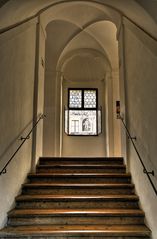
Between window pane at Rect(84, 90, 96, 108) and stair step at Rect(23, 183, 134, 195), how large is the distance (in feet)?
14.4

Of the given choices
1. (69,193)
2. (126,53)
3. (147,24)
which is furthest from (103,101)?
(147,24)

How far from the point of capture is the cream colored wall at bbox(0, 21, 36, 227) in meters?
2.78

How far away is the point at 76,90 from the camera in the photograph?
25.3ft

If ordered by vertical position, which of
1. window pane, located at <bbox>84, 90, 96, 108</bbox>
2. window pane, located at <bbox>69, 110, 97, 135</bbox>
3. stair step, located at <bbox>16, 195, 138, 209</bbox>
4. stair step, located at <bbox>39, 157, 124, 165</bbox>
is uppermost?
window pane, located at <bbox>84, 90, 96, 108</bbox>

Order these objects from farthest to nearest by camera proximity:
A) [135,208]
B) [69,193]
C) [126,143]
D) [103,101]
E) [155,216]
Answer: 1. [103,101]
2. [126,143]
3. [69,193]
4. [135,208]
5. [155,216]

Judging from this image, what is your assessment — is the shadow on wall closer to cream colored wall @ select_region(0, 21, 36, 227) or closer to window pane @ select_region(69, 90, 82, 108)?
cream colored wall @ select_region(0, 21, 36, 227)

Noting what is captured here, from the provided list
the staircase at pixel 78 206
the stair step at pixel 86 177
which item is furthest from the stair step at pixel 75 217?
the stair step at pixel 86 177

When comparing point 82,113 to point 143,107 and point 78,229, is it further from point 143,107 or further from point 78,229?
point 78,229

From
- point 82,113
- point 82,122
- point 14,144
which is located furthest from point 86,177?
point 82,113

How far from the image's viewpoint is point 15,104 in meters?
3.26

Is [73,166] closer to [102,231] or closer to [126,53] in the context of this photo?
[102,231]

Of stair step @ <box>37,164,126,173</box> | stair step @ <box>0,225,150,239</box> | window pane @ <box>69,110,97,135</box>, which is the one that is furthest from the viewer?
window pane @ <box>69,110,97,135</box>

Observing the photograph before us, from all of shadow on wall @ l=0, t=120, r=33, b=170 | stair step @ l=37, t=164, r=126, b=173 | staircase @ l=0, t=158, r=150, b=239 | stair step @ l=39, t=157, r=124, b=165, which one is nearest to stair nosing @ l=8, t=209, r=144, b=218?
staircase @ l=0, t=158, r=150, b=239

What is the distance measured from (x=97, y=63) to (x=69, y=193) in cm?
509
